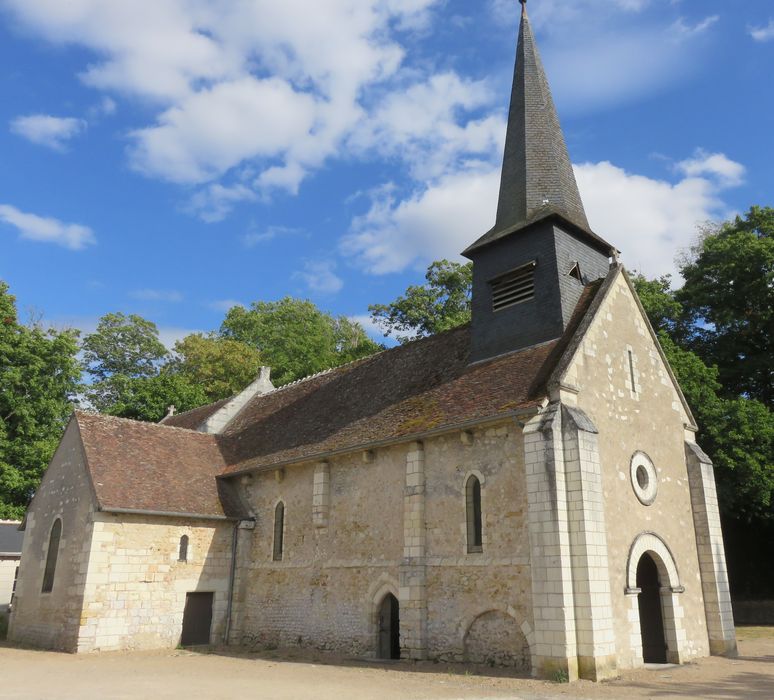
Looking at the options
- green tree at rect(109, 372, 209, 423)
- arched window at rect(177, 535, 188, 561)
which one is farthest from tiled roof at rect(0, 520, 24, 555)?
arched window at rect(177, 535, 188, 561)

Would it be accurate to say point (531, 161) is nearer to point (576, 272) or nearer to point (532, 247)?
point (532, 247)

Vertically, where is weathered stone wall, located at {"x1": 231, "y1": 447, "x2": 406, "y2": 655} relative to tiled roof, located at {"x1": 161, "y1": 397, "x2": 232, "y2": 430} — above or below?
below

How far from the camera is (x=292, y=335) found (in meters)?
44.9

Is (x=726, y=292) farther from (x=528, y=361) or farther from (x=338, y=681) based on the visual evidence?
(x=338, y=681)

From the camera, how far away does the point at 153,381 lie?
3316cm

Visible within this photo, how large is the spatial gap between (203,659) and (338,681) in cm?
516

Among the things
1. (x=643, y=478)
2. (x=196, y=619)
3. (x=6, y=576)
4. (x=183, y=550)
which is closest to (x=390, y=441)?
(x=643, y=478)

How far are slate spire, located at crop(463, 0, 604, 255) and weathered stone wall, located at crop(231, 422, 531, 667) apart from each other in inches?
245

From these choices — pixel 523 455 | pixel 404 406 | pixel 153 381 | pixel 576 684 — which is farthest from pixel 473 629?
pixel 153 381

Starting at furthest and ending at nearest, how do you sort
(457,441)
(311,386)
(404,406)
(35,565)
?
(311,386) < (35,565) < (404,406) < (457,441)

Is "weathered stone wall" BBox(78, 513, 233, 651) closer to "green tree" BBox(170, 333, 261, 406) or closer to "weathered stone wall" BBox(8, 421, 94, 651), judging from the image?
"weathered stone wall" BBox(8, 421, 94, 651)

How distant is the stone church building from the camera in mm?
12727

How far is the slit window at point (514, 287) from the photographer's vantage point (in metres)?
16.2

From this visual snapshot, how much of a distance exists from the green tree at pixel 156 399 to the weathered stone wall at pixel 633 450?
75.5 feet
